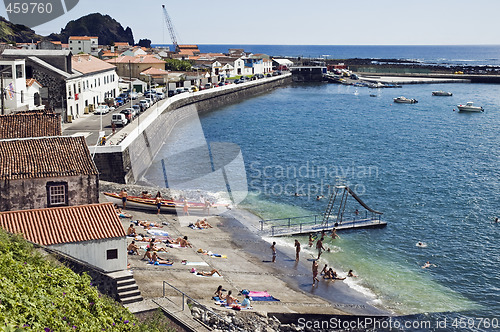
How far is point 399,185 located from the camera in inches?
2000

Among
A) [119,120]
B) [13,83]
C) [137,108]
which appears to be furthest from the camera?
[137,108]

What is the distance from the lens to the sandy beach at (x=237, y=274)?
2347 cm

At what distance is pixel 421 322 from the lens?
25172 millimetres

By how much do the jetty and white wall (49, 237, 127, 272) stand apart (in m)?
14.9

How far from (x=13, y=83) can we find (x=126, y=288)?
121ft

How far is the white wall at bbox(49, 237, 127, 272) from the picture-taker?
68.3 ft

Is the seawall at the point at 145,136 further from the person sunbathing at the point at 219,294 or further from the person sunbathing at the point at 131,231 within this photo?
the person sunbathing at the point at 219,294

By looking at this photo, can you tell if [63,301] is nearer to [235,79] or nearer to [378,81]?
[235,79]

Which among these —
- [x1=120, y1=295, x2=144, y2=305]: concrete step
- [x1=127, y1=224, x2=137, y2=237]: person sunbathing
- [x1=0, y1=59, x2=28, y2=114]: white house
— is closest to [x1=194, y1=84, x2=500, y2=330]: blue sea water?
[x1=127, y1=224, x2=137, y2=237]: person sunbathing

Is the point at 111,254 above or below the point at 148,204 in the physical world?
above

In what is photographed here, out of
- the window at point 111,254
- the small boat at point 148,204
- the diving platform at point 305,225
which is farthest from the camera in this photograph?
the small boat at point 148,204

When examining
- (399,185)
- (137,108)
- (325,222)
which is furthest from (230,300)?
(137,108)

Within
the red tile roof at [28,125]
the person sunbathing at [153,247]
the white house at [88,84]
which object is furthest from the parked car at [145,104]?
the person sunbathing at [153,247]

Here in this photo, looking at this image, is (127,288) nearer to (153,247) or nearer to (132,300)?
(132,300)
